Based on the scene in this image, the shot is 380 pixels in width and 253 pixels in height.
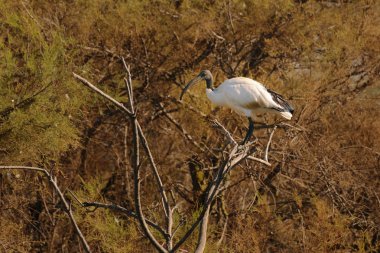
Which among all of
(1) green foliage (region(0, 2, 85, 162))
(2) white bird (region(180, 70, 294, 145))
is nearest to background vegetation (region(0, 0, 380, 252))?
(1) green foliage (region(0, 2, 85, 162))

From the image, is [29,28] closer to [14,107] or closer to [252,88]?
[14,107]

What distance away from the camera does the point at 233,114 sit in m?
8.55

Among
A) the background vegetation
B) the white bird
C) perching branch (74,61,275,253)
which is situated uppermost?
perching branch (74,61,275,253)

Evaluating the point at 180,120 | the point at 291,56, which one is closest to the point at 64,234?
the point at 180,120

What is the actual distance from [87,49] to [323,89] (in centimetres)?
255

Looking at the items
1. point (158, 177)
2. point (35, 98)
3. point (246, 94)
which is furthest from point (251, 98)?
point (158, 177)

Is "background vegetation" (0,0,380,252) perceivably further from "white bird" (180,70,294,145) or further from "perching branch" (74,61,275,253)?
"perching branch" (74,61,275,253)

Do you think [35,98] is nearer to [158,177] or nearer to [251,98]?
[251,98]

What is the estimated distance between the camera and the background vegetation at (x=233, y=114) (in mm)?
8148

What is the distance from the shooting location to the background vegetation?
8.15 metres

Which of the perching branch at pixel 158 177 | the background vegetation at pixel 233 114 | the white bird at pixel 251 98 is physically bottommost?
the background vegetation at pixel 233 114

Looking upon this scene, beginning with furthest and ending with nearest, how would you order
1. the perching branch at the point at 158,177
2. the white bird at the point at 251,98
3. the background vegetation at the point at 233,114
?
the background vegetation at the point at 233,114, the white bird at the point at 251,98, the perching branch at the point at 158,177

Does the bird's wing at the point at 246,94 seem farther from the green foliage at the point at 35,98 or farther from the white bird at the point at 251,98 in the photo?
the green foliage at the point at 35,98

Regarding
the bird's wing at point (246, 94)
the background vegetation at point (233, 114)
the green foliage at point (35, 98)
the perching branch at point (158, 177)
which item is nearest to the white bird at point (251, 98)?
the bird's wing at point (246, 94)
